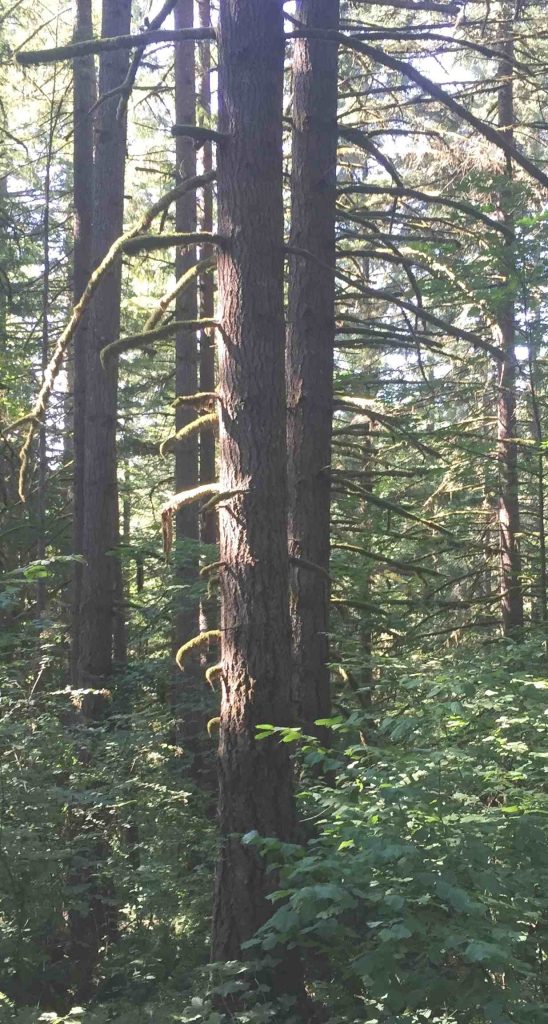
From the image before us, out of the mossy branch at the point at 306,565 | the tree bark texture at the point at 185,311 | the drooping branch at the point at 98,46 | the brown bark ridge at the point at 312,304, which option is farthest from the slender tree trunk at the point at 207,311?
the drooping branch at the point at 98,46

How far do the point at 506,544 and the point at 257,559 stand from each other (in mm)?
7470

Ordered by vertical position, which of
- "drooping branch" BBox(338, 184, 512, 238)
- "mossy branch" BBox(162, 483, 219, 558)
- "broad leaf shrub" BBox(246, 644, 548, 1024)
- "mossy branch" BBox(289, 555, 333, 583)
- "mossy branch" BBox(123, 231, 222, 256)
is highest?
"drooping branch" BBox(338, 184, 512, 238)

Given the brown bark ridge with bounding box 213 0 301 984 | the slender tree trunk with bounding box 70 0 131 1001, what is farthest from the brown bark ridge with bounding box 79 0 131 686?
the brown bark ridge with bounding box 213 0 301 984

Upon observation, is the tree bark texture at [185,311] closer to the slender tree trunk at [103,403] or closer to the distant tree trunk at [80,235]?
the distant tree trunk at [80,235]

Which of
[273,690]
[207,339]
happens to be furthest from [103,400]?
[273,690]

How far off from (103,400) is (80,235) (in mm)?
2798

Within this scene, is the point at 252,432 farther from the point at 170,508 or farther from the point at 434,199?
the point at 434,199

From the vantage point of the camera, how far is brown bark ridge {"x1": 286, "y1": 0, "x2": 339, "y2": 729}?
6742 mm

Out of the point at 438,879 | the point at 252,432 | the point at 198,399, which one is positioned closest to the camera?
the point at 438,879

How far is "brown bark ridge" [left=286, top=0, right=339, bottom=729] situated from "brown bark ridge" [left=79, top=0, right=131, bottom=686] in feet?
9.15

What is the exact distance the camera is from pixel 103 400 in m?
9.05

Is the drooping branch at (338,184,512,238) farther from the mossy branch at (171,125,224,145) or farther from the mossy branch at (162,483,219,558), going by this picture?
the mossy branch at (162,483,219,558)

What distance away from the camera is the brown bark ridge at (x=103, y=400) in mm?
8867

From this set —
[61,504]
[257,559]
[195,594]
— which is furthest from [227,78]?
[61,504]
